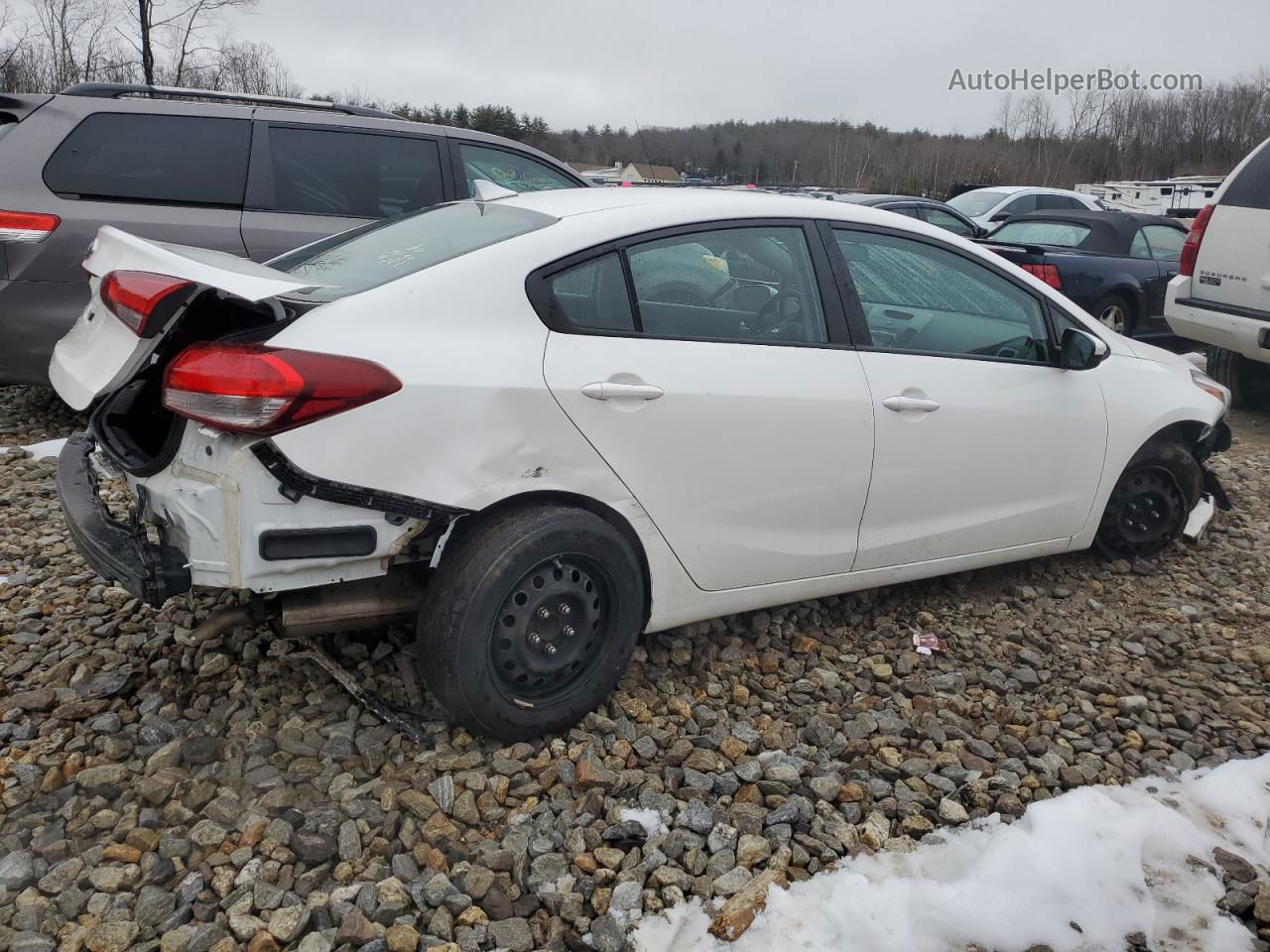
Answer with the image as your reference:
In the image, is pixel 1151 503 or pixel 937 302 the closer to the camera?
pixel 937 302

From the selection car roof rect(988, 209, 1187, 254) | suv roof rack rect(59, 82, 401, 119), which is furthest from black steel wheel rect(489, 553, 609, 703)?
car roof rect(988, 209, 1187, 254)

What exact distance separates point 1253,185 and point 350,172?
5.85 meters

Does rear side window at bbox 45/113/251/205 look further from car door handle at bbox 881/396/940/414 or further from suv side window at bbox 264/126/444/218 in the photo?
car door handle at bbox 881/396/940/414

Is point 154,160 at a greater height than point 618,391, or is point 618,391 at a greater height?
point 154,160

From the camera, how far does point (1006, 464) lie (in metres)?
3.56

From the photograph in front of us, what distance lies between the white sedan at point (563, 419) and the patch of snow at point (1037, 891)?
2.91 ft

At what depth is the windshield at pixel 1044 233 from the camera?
931 cm

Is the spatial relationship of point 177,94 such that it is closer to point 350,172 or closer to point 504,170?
point 350,172

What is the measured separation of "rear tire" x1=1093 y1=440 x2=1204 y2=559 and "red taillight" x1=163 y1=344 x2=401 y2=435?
10.7 ft

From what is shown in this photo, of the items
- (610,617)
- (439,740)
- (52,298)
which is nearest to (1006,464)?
(610,617)

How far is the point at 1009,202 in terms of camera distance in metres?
14.6

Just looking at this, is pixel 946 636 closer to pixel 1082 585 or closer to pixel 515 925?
pixel 1082 585

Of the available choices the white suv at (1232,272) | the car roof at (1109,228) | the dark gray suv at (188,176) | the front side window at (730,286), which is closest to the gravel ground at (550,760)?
the front side window at (730,286)

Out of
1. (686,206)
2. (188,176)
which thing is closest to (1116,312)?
(686,206)
